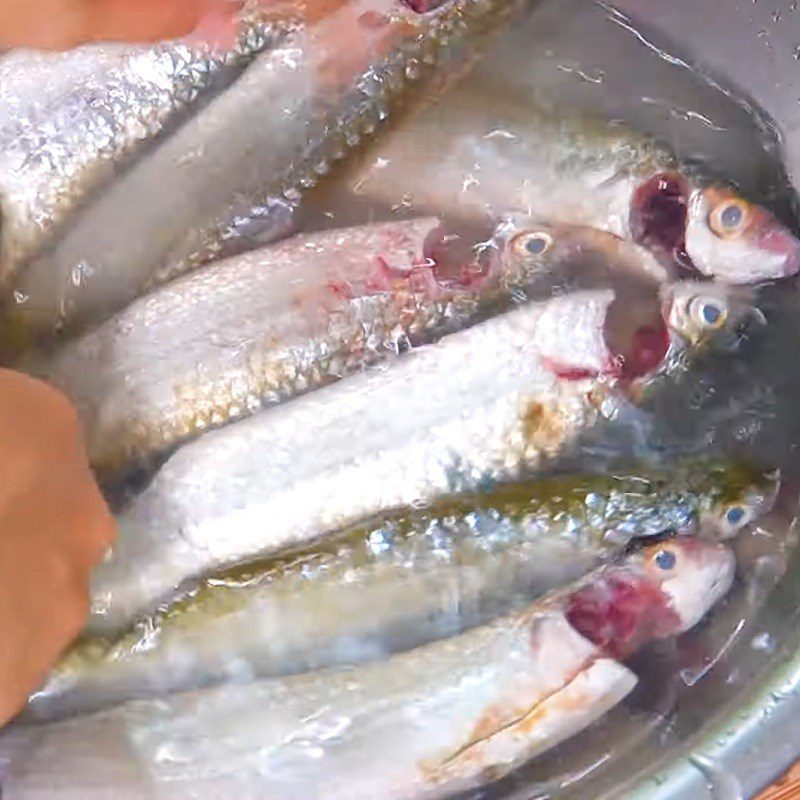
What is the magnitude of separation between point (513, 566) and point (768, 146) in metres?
0.52

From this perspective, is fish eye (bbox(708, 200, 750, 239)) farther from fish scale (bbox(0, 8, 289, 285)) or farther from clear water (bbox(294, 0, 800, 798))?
fish scale (bbox(0, 8, 289, 285))

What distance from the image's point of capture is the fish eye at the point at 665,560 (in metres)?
0.83

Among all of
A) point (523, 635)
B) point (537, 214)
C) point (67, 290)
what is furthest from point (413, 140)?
point (523, 635)

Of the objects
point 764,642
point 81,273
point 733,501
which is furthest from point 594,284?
point 81,273

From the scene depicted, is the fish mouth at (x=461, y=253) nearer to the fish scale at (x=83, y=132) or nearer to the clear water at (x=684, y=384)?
the clear water at (x=684, y=384)

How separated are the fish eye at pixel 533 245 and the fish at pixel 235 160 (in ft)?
0.66

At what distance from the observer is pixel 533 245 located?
927mm

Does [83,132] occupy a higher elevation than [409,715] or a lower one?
higher

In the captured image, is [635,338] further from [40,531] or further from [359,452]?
[40,531]

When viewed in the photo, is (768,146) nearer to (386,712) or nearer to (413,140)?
(413,140)

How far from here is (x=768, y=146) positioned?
101cm

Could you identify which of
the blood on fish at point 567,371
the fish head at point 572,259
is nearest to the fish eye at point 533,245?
the fish head at point 572,259

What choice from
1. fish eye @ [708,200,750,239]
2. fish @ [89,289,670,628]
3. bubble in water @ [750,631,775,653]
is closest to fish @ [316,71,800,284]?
fish eye @ [708,200,750,239]

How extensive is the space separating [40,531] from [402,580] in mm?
299
